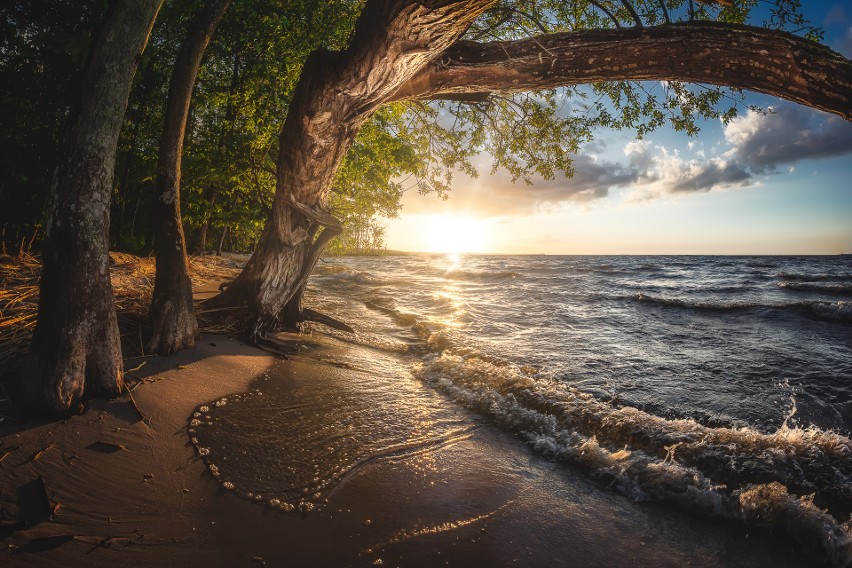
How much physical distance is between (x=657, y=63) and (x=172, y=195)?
18.4 ft

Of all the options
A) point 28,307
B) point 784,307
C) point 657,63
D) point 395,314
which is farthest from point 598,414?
point 784,307

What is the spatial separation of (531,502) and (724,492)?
4.71ft

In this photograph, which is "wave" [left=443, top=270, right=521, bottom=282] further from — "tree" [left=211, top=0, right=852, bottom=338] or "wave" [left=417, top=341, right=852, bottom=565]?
"wave" [left=417, top=341, right=852, bottom=565]

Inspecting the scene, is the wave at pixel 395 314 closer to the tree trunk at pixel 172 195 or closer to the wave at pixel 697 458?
the wave at pixel 697 458

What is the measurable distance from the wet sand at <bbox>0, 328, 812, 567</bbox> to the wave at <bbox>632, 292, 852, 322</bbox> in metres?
11.7

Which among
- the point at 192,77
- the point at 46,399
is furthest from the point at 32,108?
the point at 46,399

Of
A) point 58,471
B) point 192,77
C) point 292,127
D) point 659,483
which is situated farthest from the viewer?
point 292,127

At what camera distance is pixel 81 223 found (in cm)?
262

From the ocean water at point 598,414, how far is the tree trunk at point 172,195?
1479mm

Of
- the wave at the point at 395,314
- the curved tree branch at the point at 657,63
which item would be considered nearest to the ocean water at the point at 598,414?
the wave at the point at 395,314

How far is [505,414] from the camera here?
370cm

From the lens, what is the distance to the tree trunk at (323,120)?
3.75 m

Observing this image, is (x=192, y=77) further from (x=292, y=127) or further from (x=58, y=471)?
(x=58, y=471)

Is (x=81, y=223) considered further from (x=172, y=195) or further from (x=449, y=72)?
(x=449, y=72)
